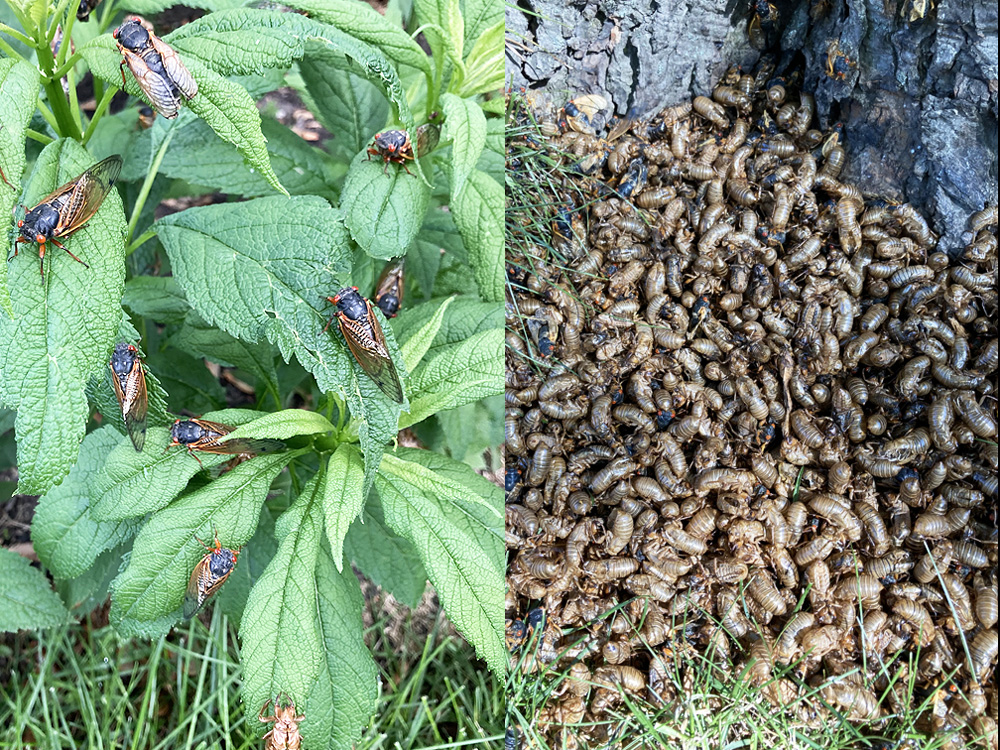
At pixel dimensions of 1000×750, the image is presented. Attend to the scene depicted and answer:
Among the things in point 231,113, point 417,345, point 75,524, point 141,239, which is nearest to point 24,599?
point 75,524

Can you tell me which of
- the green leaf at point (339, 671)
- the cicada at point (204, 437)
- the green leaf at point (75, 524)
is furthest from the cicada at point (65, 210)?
the green leaf at point (339, 671)

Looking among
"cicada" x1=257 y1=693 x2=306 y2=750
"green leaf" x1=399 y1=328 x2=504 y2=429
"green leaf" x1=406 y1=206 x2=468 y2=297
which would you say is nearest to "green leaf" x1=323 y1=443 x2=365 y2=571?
"green leaf" x1=399 y1=328 x2=504 y2=429

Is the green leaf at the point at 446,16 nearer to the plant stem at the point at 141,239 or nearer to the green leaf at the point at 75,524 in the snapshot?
the plant stem at the point at 141,239

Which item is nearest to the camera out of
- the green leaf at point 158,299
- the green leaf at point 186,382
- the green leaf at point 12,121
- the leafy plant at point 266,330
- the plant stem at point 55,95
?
the green leaf at point 12,121

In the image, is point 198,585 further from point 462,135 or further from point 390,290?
point 462,135

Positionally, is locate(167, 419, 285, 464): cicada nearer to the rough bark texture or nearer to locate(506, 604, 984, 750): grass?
locate(506, 604, 984, 750): grass
